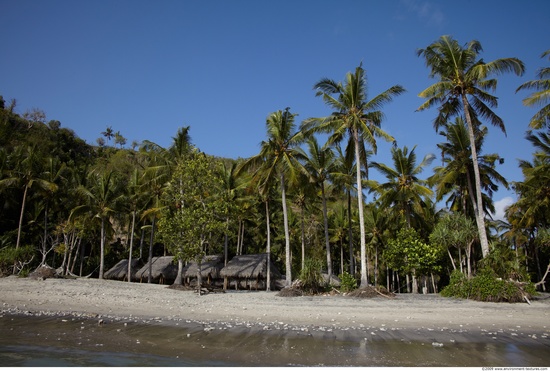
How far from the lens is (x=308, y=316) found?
41.8ft

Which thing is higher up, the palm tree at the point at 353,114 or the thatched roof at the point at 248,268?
the palm tree at the point at 353,114

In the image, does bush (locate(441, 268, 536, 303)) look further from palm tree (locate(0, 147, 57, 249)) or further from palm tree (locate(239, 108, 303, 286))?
palm tree (locate(0, 147, 57, 249))

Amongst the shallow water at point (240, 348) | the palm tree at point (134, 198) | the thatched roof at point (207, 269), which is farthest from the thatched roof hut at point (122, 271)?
the shallow water at point (240, 348)

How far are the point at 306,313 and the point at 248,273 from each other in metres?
16.6

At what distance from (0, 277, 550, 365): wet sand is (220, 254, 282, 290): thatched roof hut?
35.7 feet

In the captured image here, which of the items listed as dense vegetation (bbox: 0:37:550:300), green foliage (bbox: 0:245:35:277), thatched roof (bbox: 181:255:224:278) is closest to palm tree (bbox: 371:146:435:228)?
dense vegetation (bbox: 0:37:550:300)

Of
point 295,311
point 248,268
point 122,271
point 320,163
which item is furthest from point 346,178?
point 122,271

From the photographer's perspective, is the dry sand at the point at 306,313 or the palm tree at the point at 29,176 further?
the palm tree at the point at 29,176

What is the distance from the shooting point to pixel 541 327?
10906mm

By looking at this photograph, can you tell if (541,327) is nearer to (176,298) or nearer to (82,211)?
(176,298)

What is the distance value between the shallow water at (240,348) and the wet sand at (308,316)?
142 millimetres

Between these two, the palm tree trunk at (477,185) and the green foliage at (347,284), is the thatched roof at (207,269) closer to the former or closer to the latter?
the green foliage at (347,284)

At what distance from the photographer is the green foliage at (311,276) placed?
2042cm

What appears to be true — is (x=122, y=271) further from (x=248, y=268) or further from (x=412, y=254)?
(x=412, y=254)
